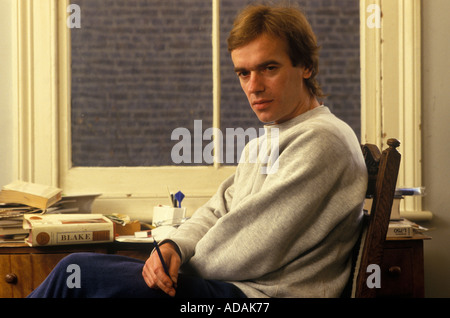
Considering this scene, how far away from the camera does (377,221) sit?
108 centimetres

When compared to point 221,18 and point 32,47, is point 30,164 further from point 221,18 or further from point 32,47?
point 221,18

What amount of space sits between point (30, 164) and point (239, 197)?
109 cm

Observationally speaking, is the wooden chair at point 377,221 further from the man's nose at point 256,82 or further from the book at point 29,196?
the book at point 29,196

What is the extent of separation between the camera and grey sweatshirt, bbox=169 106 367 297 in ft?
3.53

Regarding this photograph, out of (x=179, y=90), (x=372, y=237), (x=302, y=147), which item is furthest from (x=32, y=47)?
(x=372, y=237)

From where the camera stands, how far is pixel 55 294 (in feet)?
3.65

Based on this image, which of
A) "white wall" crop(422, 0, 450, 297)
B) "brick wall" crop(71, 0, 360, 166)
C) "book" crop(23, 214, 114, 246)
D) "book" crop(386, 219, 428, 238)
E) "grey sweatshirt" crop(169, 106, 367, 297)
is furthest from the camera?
"brick wall" crop(71, 0, 360, 166)

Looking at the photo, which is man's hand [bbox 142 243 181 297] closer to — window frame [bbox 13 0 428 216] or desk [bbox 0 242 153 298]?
desk [bbox 0 242 153 298]

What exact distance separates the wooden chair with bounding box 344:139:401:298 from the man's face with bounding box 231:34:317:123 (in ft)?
0.92

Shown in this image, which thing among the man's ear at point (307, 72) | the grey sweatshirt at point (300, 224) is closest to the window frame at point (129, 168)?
the man's ear at point (307, 72)
